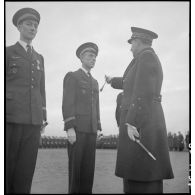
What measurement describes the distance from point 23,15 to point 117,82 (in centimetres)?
157

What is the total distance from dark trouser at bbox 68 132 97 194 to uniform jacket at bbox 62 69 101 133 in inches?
5.6

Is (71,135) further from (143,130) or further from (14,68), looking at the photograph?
(14,68)

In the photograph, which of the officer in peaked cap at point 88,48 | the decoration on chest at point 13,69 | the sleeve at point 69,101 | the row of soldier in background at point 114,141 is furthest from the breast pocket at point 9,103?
the officer in peaked cap at point 88,48

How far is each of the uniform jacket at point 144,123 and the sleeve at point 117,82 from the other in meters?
0.61

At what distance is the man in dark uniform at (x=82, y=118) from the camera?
4.06m

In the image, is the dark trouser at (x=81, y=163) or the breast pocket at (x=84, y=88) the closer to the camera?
the dark trouser at (x=81, y=163)

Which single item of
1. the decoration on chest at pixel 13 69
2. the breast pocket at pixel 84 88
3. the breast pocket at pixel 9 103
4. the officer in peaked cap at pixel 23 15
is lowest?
the breast pocket at pixel 9 103

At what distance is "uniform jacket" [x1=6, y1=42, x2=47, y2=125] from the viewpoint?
11.9 ft

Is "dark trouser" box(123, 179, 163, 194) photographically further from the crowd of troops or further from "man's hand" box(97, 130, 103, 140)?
the crowd of troops

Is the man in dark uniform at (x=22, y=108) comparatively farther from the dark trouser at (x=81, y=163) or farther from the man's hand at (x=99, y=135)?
the man's hand at (x=99, y=135)

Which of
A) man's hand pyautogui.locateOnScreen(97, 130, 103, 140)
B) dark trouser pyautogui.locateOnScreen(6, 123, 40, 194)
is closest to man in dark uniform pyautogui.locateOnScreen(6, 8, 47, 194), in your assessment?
dark trouser pyautogui.locateOnScreen(6, 123, 40, 194)

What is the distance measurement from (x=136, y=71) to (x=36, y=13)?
1554 mm

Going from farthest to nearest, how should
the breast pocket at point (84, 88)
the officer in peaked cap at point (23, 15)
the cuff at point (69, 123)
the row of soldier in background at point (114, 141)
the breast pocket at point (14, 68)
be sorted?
the row of soldier in background at point (114, 141) → the breast pocket at point (84, 88) → the cuff at point (69, 123) → the officer in peaked cap at point (23, 15) → the breast pocket at point (14, 68)
